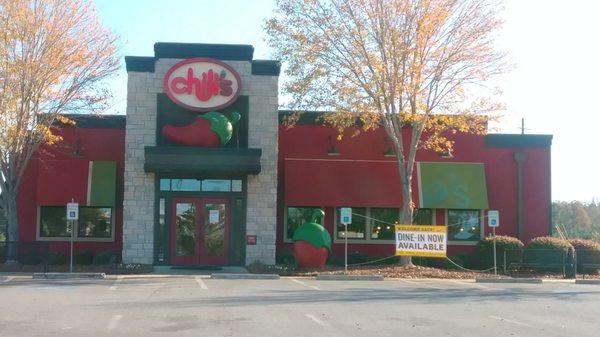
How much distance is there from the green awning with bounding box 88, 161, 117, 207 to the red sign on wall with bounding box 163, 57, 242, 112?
467 centimetres

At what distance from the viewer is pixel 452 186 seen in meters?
29.0

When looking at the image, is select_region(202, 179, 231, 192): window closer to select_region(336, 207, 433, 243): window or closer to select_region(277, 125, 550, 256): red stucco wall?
select_region(277, 125, 550, 256): red stucco wall

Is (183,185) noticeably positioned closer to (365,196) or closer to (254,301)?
(365,196)

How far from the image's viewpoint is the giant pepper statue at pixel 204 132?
2527 cm

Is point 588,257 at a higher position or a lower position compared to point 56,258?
higher

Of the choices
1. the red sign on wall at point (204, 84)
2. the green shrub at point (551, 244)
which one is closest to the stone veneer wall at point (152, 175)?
the red sign on wall at point (204, 84)

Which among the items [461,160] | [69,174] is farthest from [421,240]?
[69,174]

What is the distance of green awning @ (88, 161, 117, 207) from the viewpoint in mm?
27423

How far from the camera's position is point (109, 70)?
26.7 metres

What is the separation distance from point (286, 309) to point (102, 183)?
624 inches

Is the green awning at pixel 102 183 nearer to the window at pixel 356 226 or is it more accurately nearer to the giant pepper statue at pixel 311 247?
the giant pepper statue at pixel 311 247

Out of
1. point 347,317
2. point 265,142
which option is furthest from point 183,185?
point 347,317

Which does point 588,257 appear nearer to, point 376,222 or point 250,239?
point 376,222

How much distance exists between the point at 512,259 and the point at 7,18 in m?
19.9
